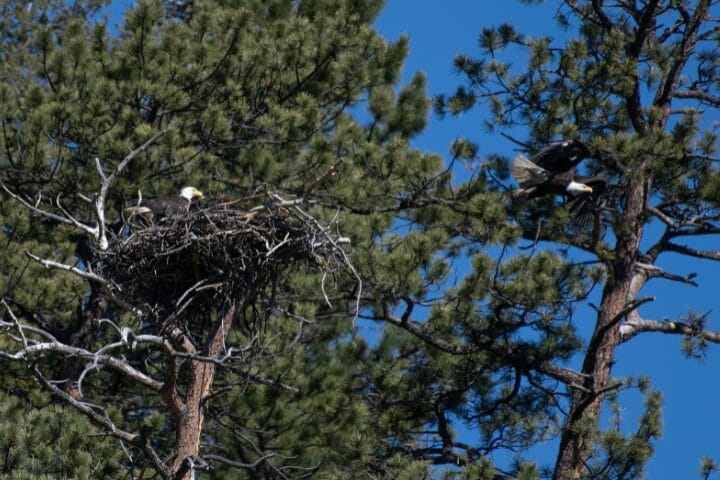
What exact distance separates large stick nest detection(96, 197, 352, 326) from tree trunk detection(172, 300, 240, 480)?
18 cm

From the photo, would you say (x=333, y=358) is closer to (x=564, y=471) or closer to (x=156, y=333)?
(x=564, y=471)

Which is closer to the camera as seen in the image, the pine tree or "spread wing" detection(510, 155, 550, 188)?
"spread wing" detection(510, 155, 550, 188)

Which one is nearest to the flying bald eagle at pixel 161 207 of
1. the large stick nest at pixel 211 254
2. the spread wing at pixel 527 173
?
the large stick nest at pixel 211 254

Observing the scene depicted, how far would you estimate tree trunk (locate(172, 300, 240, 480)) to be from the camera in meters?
7.27

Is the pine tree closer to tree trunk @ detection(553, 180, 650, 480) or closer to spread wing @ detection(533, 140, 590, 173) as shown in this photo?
spread wing @ detection(533, 140, 590, 173)

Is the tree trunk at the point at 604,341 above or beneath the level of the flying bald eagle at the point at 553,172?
beneath

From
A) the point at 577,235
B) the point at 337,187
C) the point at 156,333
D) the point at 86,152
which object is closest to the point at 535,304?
the point at 577,235

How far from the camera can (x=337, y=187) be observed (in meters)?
10.7

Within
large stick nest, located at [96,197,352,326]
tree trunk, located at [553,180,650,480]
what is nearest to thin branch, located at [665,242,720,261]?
tree trunk, located at [553,180,650,480]

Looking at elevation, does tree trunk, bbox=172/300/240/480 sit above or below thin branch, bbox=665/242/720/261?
below

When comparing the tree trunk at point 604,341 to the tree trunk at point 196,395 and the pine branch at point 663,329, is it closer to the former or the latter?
the pine branch at point 663,329

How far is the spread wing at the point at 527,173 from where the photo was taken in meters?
9.90

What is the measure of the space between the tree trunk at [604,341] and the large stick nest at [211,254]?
276 cm

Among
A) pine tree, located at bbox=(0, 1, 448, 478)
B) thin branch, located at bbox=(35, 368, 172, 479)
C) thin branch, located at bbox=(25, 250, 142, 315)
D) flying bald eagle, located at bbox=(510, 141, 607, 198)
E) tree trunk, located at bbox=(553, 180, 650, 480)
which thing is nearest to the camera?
thin branch, located at bbox=(25, 250, 142, 315)
